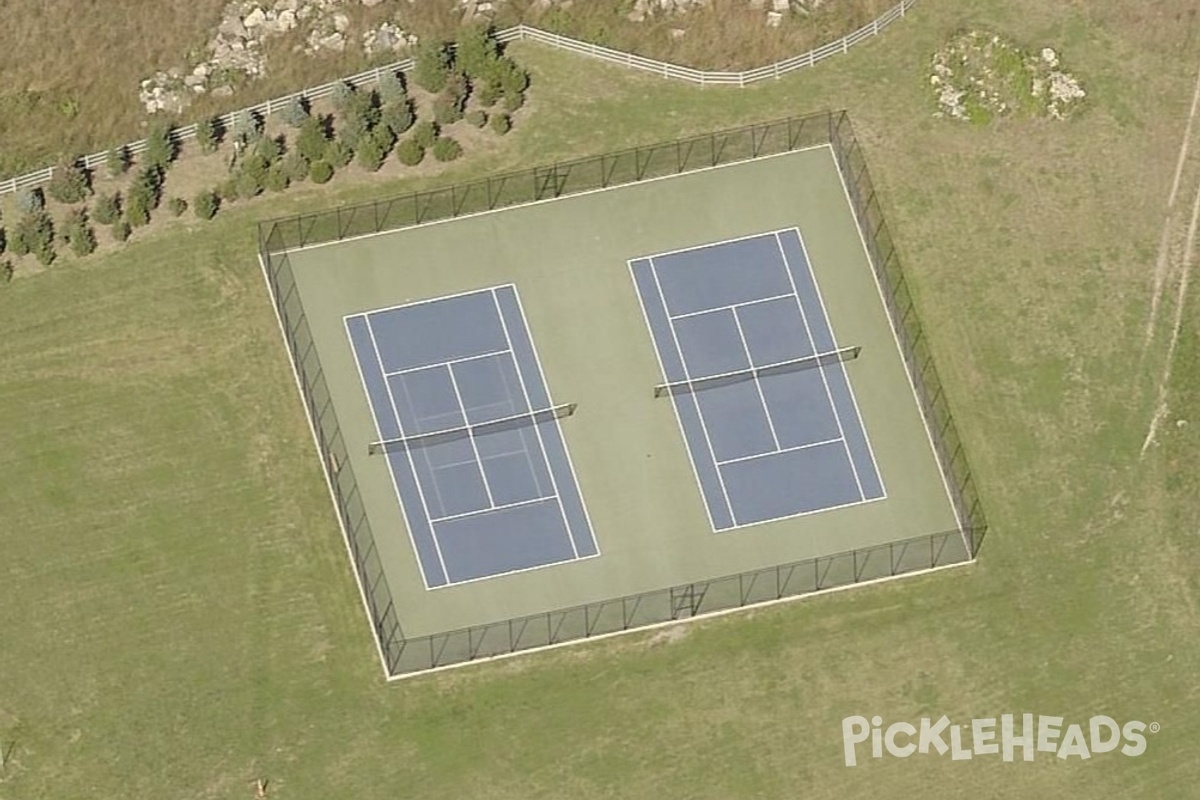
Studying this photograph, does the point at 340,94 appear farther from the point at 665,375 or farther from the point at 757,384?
the point at 757,384

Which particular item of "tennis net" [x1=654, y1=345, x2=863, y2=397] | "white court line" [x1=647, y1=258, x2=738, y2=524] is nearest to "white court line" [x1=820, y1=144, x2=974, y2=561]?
"tennis net" [x1=654, y1=345, x2=863, y2=397]

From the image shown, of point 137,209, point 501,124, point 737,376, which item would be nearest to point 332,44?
point 501,124

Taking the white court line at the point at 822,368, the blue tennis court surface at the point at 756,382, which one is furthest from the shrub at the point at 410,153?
the white court line at the point at 822,368

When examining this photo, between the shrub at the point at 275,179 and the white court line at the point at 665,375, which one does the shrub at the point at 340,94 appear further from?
the white court line at the point at 665,375

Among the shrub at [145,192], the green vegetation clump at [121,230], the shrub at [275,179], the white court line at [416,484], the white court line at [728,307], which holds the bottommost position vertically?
the white court line at [416,484]

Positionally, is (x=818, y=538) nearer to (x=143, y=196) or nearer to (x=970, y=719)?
(x=970, y=719)

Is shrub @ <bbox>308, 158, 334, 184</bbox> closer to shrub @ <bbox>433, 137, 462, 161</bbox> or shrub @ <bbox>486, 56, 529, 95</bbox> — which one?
shrub @ <bbox>433, 137, 462, 161</bbox>
